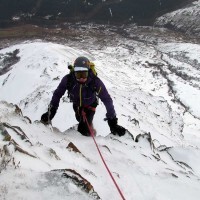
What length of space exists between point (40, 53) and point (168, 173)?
21.3 m

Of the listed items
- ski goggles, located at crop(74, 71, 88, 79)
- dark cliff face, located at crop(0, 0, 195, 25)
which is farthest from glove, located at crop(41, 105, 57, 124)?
dark cliff face, located at crop(0, 0, 195, 25)

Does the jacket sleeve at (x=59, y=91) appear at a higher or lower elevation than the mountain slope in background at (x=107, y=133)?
higher

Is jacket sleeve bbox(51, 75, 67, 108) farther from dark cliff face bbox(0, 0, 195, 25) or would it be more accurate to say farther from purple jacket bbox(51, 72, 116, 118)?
dark cliff face bbox(0, 0, 195, 25)

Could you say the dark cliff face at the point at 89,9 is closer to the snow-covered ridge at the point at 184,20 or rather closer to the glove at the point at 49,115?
the snow-covered ridge at the point at 184,20

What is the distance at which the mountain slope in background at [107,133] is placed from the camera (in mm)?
4945

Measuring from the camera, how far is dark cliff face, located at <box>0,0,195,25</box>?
46.6 metres

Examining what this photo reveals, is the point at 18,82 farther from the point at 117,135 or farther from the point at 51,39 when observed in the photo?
the point at 51,39

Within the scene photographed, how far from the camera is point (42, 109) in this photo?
1527 centimetres

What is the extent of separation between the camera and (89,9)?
4806 centimetres

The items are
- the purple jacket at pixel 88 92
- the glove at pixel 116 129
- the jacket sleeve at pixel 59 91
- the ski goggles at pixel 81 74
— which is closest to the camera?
the ski goggles at pixel 81 74

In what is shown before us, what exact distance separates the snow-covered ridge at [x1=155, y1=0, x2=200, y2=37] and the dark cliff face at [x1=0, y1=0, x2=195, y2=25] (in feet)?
6.18

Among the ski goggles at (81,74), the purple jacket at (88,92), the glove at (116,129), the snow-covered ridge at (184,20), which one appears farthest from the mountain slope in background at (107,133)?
the snow-covered ridge at (184,20)

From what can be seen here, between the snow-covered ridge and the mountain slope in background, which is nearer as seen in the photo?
the mountain slope in background

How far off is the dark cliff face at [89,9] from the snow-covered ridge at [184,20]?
1.88m
